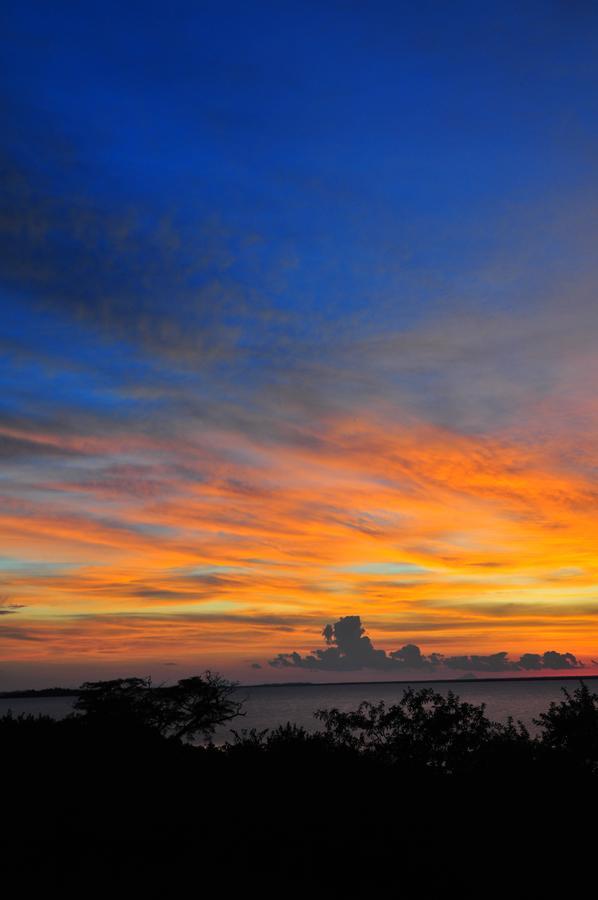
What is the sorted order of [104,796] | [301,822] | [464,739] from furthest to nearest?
[464,739] → [104,796] → [301,822]

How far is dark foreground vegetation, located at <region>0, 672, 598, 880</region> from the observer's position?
19.1m

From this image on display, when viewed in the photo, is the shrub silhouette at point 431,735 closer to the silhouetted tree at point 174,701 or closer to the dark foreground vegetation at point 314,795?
the dark foreground vegetation at point 314,795

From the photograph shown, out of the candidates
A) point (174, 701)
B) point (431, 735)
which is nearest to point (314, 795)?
point (431, 735)

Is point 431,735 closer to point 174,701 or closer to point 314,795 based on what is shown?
point 314,795

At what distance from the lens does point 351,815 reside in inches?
869

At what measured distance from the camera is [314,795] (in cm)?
2438

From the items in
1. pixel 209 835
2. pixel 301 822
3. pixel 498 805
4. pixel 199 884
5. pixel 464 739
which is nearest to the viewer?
pixel 199 884

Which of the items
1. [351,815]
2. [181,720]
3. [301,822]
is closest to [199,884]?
[301,822]

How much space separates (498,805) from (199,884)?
45.4 ft

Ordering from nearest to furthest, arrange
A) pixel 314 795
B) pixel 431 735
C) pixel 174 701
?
1. pixel 314 795
2. pixel 431 735
3. pixel 174 701

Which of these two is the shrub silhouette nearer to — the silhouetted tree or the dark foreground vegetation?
the dark foreground vegetation

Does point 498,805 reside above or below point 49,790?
below

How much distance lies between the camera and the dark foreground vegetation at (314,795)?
1906 cm

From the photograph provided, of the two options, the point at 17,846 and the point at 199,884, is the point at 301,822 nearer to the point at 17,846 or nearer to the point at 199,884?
the point at 199,884
